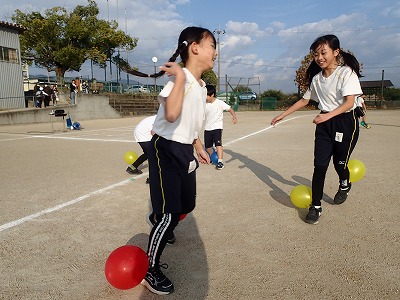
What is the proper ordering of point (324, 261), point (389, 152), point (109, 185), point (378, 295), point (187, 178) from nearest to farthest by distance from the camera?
point (378, 295)
point (187, 178)
point (324, 261)
point (109, 185)
point (389, 152)

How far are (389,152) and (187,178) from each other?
24.7 ft

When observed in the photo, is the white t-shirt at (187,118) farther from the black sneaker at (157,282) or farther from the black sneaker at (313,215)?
the black sneaker at (313,215)

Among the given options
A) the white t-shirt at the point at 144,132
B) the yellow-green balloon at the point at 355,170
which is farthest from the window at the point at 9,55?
the yellow-green balloon at the point at 355,170

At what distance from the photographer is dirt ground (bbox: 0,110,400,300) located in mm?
2346

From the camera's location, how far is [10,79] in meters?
22.7

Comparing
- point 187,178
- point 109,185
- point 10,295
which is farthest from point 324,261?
point 109,185

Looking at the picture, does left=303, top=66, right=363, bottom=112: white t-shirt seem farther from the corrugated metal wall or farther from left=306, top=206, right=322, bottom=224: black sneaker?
the corrugated metal wall

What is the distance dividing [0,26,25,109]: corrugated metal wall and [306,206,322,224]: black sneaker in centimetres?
2393

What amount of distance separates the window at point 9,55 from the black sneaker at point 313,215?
2497 centimetres

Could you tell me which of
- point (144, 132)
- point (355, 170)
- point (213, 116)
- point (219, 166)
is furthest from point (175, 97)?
point (213, 116)

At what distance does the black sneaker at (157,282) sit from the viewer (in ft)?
7.46

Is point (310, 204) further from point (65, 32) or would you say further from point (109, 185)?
point (65, 32)

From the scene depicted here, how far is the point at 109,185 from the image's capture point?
5.20 m

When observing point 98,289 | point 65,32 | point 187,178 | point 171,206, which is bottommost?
point 98,289
